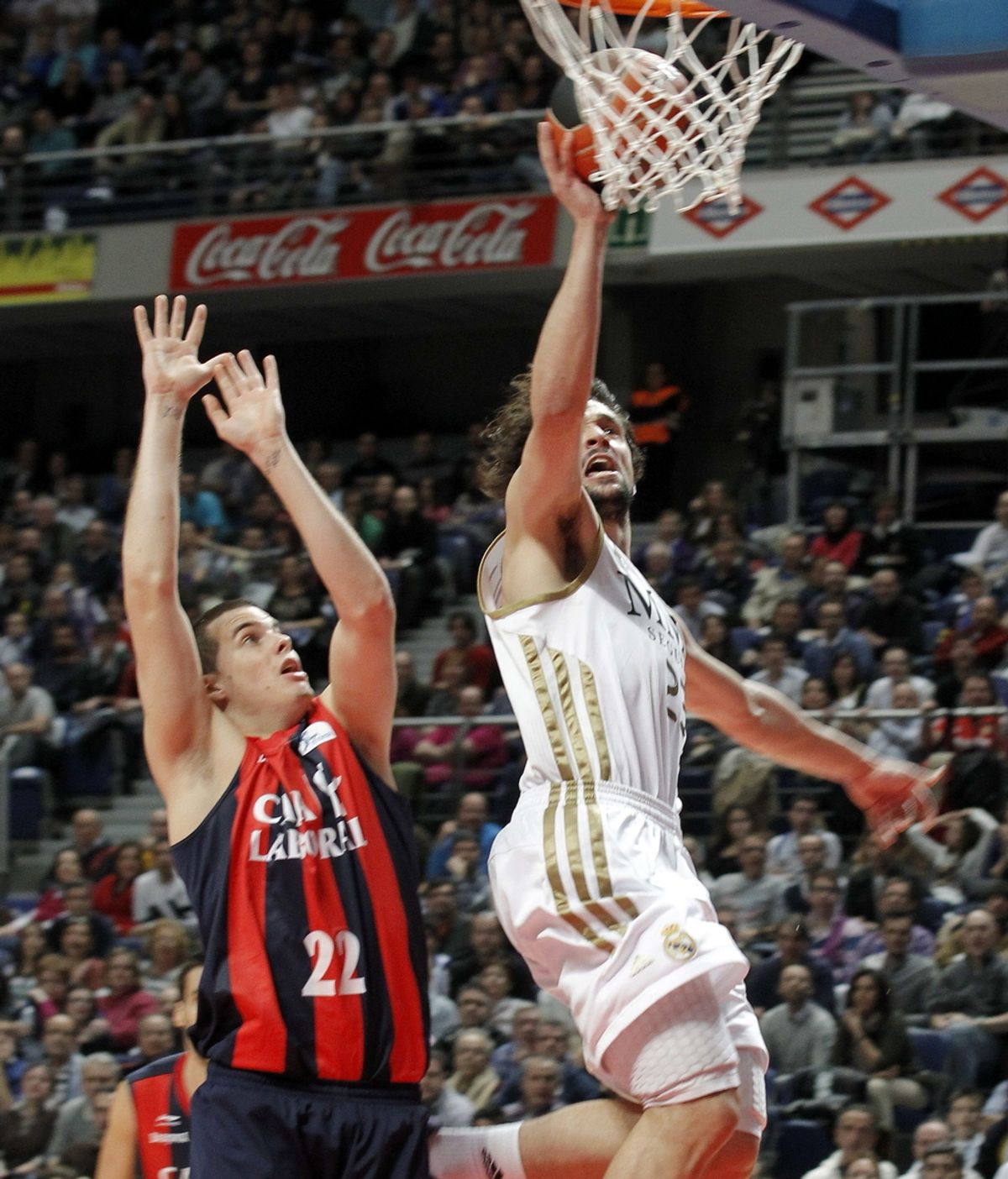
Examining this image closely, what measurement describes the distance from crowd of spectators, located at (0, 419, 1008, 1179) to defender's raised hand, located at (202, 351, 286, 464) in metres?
4.96

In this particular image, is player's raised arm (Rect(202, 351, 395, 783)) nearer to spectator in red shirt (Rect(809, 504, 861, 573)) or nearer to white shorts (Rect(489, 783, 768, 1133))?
white shorts (Rect(489, 783, 768, 1133))

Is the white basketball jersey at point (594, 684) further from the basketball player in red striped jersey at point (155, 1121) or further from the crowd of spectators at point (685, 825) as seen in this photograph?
the crowd of spectators at point (685, 825)

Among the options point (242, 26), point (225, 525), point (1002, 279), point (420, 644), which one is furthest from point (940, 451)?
point (242, 26)

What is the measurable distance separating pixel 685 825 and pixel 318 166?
872cm

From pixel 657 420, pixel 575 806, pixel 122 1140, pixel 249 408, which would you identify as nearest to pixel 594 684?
pixel 575 806

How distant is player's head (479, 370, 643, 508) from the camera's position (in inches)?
172

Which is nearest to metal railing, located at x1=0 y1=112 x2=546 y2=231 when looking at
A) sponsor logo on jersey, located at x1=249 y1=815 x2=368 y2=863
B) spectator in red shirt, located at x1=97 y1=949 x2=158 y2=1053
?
spectator in red shirt, located at x1=97 y1=949 x2=158 y2=1053

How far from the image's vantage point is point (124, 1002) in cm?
1088

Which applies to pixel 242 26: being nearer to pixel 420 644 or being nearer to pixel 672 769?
pixel 420 644

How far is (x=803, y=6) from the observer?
403 cm

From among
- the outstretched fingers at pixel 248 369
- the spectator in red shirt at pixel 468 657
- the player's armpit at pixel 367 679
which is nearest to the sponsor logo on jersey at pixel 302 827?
the player's armpit at pixel 367 679

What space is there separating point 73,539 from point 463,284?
14.7 ft

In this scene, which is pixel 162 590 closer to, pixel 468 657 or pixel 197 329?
pixel 197 329

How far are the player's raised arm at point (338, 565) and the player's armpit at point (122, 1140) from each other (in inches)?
57.6
